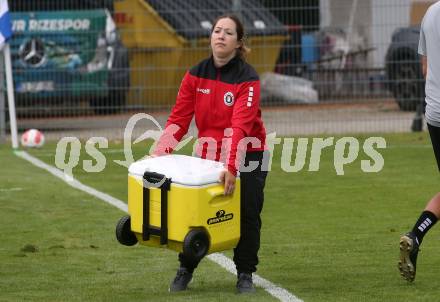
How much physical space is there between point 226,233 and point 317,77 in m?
12.0

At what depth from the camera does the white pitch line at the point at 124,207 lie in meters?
7.70

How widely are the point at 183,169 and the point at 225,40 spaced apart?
2.91ft

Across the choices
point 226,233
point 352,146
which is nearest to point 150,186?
point 226,233

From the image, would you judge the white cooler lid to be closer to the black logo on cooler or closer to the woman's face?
the black logo on cooler

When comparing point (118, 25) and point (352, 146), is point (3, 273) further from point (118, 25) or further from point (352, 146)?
point (118, 25)

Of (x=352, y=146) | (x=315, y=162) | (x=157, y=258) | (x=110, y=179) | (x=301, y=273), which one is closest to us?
(x=301, y=273)

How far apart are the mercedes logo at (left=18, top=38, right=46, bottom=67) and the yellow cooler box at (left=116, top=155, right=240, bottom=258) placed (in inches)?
460

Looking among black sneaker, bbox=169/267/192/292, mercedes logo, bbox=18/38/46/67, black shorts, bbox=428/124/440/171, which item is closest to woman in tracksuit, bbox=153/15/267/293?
black sneaker, bbox=169/267/192/292

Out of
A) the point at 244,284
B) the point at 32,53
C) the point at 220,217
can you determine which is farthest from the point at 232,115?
the point at 32,53

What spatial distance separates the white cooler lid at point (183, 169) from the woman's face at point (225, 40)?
663 millimetres

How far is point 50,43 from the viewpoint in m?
19.1

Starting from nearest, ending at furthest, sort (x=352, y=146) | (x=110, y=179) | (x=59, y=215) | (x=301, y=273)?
(x=301, y=273) → (x=59, y=215) → (x=110, y=179) → (x=352, y=146)

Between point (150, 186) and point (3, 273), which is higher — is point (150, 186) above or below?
above

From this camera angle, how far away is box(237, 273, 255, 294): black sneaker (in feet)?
25.4
